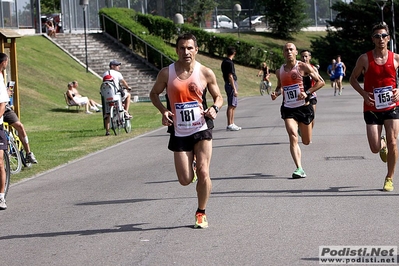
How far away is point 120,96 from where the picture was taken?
69.1 feet

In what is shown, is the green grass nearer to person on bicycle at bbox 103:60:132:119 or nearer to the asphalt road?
person on bicycle at bbox 103:60:132:119

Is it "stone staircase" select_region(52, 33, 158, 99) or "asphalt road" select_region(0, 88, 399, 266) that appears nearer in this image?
"asphalt road" select_region(0, 88, 399, 266)

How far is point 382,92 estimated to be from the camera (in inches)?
412

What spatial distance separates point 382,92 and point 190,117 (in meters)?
3.14

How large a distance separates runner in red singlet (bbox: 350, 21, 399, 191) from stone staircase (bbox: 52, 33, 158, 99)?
30.6 meters

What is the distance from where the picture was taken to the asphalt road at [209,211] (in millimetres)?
7332

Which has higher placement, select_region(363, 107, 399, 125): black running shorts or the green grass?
select_region(363, 107, 399, 125): black running shorts

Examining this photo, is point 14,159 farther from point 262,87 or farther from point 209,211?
point 262,87

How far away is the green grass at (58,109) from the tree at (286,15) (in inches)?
497

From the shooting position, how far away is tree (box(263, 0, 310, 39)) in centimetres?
6675

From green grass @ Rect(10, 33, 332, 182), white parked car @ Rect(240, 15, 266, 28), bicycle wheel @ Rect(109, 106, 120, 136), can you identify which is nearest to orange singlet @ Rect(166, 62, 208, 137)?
green grass @ Rect(10, 33, 332, 182)

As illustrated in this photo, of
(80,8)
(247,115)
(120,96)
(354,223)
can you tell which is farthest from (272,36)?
(354,223)

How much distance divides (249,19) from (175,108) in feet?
211

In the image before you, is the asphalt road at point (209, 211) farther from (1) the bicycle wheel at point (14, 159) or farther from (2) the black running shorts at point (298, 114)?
(2) the black running shorts at point (298, 114)
